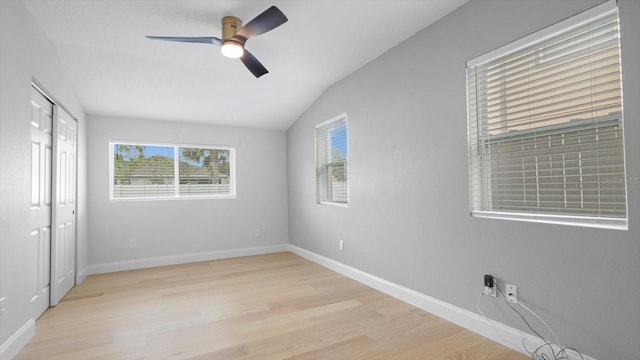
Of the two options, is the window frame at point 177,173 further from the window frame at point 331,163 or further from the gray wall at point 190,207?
the window frame at point 331,163

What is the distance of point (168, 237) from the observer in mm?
4820

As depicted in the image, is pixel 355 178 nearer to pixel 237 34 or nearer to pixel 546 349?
pixel 237 34

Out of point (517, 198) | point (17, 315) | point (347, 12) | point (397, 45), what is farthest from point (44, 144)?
point (517, 198)

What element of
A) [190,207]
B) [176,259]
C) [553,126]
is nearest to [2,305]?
[176,259]

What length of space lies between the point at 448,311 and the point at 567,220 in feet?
3.84

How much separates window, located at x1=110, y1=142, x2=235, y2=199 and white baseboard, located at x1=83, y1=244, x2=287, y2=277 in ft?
2.97

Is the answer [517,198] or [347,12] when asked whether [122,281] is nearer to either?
[347,12]

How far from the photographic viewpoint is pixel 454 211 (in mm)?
2607

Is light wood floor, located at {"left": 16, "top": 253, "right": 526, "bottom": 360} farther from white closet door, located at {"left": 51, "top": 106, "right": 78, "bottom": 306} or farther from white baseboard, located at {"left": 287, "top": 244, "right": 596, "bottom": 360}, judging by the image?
white closet door, located at {"left": 51, "top": 106, "right": 78, "bottom": 306}

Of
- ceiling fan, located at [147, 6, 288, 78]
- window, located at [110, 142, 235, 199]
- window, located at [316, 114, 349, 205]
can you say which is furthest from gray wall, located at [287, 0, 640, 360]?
window, located at [110, 142, 235, 199]

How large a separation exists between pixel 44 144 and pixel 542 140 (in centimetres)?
406

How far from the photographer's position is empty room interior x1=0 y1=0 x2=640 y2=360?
1881 mm

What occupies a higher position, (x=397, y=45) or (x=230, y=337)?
(x=397, y=45)

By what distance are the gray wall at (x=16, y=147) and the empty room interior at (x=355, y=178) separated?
0.02 meters
